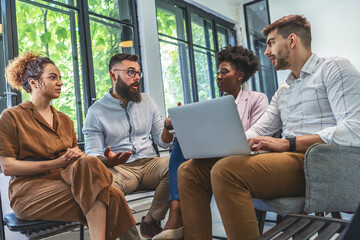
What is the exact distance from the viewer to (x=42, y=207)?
154 centimetres

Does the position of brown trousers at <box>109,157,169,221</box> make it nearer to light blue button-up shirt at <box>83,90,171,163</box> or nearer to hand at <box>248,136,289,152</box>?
light blue button-up shirt at <box>83,90,171,163</box>

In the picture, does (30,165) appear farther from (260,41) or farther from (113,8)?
(260,41)

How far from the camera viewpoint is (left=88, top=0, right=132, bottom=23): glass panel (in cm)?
372

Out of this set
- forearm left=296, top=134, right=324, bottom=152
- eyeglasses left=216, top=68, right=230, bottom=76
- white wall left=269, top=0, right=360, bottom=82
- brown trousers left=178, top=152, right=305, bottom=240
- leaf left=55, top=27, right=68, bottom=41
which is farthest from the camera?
white wall left=269, top=0, right=360, bottom=82

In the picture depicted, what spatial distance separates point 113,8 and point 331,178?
11.2 feet

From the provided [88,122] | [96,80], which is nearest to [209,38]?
[96,80]

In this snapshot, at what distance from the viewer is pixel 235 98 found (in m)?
2.29

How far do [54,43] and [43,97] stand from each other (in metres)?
1.43

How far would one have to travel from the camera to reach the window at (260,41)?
20.4ft

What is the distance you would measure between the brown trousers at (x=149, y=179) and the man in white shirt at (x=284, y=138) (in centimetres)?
38

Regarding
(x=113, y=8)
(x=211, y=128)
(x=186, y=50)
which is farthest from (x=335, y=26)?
(x=211, y=128)

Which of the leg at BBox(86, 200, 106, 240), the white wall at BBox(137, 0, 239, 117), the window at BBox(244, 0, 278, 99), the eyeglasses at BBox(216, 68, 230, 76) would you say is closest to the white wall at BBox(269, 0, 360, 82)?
the window at BBox(244, 0, 278, 99)

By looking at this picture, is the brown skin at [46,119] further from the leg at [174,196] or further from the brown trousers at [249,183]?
the brown trousers at [249,183]

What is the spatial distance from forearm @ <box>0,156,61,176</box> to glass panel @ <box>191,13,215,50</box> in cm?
402
